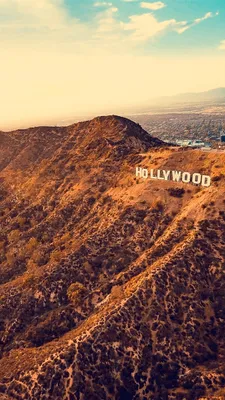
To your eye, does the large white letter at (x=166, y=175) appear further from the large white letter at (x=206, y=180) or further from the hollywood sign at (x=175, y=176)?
the large white letter at (x=206, y=180)

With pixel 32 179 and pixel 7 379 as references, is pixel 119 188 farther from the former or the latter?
pixel 7 379

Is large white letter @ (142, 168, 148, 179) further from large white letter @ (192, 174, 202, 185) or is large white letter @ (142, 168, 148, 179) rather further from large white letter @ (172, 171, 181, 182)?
large white letter @ (192, 174, 202, 185)

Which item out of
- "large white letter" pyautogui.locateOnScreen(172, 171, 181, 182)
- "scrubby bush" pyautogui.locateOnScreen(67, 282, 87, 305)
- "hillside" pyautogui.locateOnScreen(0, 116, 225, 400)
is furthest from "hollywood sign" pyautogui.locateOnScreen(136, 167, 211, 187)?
"scrubby bush" pyautogui.locateOnScreen(67, 282, 87, 305)

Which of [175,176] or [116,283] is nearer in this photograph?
[116,283]

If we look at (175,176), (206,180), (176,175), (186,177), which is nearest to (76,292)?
(175,176)

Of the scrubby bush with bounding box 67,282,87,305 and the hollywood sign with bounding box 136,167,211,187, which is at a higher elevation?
the hollywood sign with bounding box 136,167,211,187

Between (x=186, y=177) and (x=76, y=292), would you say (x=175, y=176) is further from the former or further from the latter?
(x=76, y=292)
